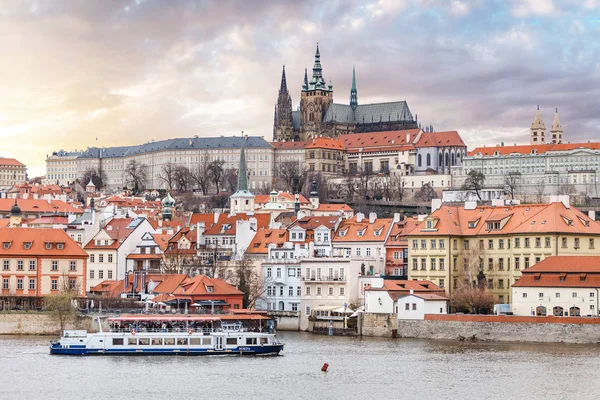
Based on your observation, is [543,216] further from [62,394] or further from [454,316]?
[62,394]

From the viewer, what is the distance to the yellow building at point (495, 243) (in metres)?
77.0

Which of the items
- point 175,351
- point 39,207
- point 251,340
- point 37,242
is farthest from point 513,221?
point 39,207

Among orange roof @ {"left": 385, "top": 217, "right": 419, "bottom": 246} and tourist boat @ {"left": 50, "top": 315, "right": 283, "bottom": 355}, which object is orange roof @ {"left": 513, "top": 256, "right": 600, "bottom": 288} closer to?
orange roof @ {"left": 385, "top": 217, "right": 419, "bottom": 246}

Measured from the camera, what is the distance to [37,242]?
79375 mm

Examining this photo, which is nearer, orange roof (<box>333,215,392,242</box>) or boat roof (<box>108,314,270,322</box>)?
boat roof (<box>108,314,270,322</box>)

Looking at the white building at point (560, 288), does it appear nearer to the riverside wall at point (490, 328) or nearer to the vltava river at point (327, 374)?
the riverside wall at point (490, 328)

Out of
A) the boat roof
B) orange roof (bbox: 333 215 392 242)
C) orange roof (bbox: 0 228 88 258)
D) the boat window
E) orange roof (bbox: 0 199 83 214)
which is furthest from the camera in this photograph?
orange roof (bbox: 0 199 83 214)

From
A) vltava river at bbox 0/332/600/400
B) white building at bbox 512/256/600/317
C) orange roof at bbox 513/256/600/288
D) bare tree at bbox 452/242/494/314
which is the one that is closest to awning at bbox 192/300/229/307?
vltava river at bbox 0/332/600/400

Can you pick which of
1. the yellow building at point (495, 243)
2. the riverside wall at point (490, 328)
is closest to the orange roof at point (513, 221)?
the yellow building at point (495, 243)

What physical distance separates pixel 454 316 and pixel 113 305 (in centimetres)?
1957

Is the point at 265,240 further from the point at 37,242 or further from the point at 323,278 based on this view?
the point at 37,242

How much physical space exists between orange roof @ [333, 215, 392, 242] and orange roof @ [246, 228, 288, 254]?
3798 millimetres

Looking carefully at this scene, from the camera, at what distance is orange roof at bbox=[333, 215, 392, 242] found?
281 feet

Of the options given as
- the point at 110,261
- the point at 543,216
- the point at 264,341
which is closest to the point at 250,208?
the point at 110,261
